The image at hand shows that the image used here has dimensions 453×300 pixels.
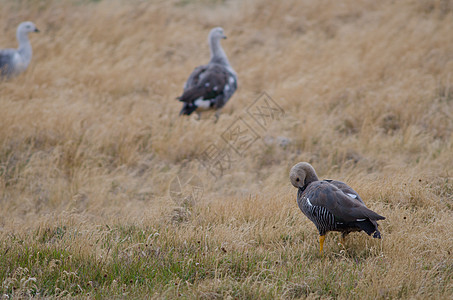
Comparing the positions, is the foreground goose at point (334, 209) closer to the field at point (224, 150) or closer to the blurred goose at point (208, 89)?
the field at point (224, 150)

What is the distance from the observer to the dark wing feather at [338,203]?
413 cm

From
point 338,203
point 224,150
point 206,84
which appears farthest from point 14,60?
point 338,203

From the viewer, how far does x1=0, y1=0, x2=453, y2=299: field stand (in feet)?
13.6

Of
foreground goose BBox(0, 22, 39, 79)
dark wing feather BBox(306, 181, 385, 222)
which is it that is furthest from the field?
dark wing feather BBox(306, 181, 385, 222)

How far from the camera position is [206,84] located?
350 inches

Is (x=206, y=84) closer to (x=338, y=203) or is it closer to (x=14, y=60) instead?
(x=14, y=60)

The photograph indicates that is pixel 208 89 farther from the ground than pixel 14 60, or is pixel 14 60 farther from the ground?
pixel 14 60

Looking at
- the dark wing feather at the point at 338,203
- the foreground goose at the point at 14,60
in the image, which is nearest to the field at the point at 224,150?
the foreground goose at the point at 14,60

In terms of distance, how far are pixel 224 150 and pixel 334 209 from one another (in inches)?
160

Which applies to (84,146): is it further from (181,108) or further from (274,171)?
(274,171)

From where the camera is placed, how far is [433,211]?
17.1ft

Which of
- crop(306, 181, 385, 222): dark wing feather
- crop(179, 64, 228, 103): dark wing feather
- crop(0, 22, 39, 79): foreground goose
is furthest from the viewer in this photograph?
crop(0, 22, 39, 79): foreground goose

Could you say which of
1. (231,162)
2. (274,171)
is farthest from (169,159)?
(274,171)

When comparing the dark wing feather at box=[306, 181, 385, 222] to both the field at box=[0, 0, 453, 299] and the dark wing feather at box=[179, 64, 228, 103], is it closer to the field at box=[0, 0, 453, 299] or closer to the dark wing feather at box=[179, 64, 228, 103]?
the field at box=[0, 0, 453, 299]
